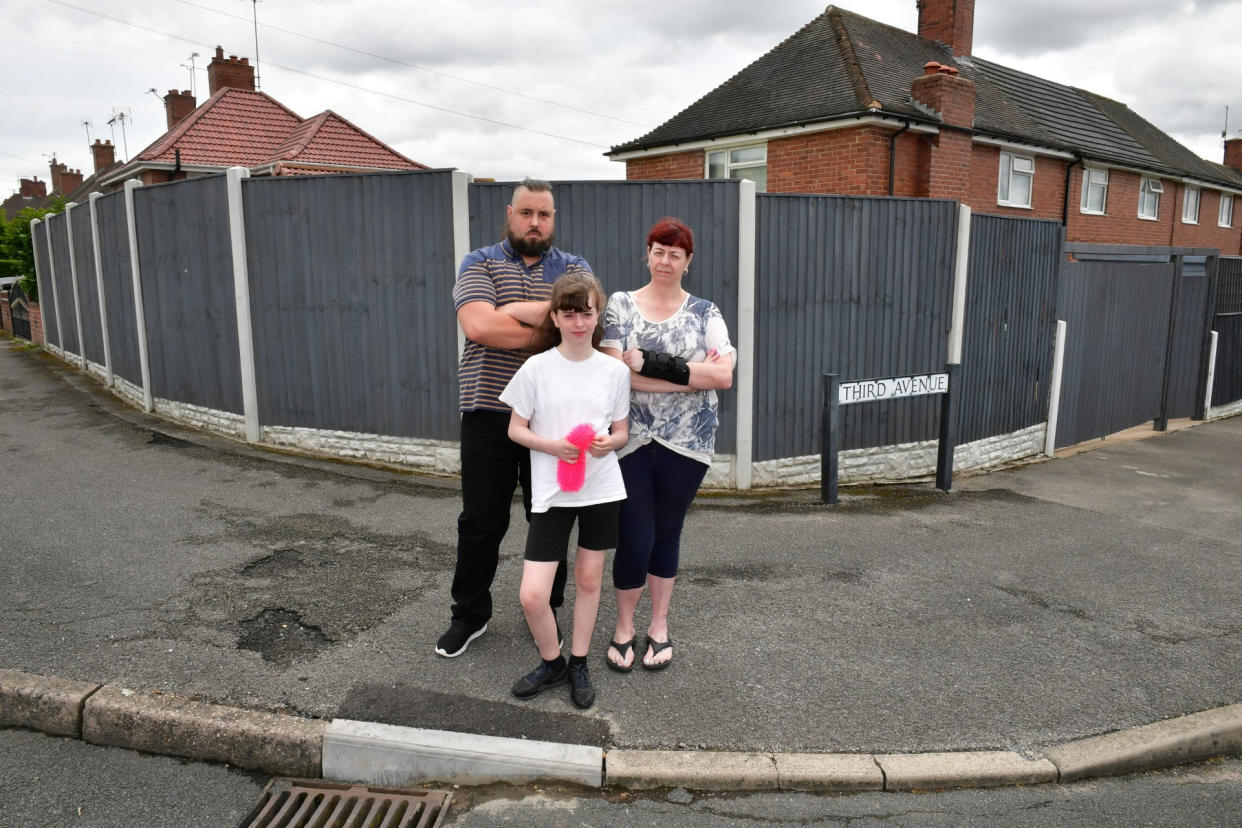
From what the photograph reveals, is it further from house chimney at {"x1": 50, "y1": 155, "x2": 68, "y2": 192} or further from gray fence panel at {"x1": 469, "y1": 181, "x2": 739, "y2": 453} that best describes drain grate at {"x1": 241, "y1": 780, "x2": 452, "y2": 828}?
house chimney at {"x1": 50, "y1": 155, "x2": 68, "y2": 192}

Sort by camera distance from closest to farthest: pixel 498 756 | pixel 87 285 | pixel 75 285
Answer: pixel 498 756 → pixel 87 285 → pixel 75 285

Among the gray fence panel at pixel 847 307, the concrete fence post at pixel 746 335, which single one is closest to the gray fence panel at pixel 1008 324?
the gray fence panel at pixel 847 307

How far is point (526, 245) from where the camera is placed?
335 cm

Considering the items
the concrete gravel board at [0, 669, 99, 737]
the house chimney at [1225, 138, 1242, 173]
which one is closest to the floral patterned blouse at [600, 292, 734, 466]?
the concrete gravel board at [0, 669, 99, 737]

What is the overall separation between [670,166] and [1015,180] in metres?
7.08

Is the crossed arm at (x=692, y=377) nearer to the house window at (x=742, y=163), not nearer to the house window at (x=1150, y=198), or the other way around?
the house window at (x=742, y=163)

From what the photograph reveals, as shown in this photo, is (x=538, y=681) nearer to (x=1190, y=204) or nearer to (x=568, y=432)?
(x=568, y=432)

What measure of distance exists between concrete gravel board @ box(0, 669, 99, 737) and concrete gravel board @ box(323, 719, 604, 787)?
3.37 feet

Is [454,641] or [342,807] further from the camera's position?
[454,641]

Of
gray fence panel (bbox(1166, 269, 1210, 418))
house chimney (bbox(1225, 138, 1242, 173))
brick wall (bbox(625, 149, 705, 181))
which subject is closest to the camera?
gray fence panel (bbox(1166, 269, 1210, 418))

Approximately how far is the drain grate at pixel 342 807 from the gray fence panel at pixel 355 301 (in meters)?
3.84

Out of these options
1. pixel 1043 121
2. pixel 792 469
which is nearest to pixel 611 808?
pixel 792 469

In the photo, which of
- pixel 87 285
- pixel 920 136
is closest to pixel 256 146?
pixel 87 285

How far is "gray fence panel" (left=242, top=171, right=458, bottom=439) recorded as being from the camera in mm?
6418
